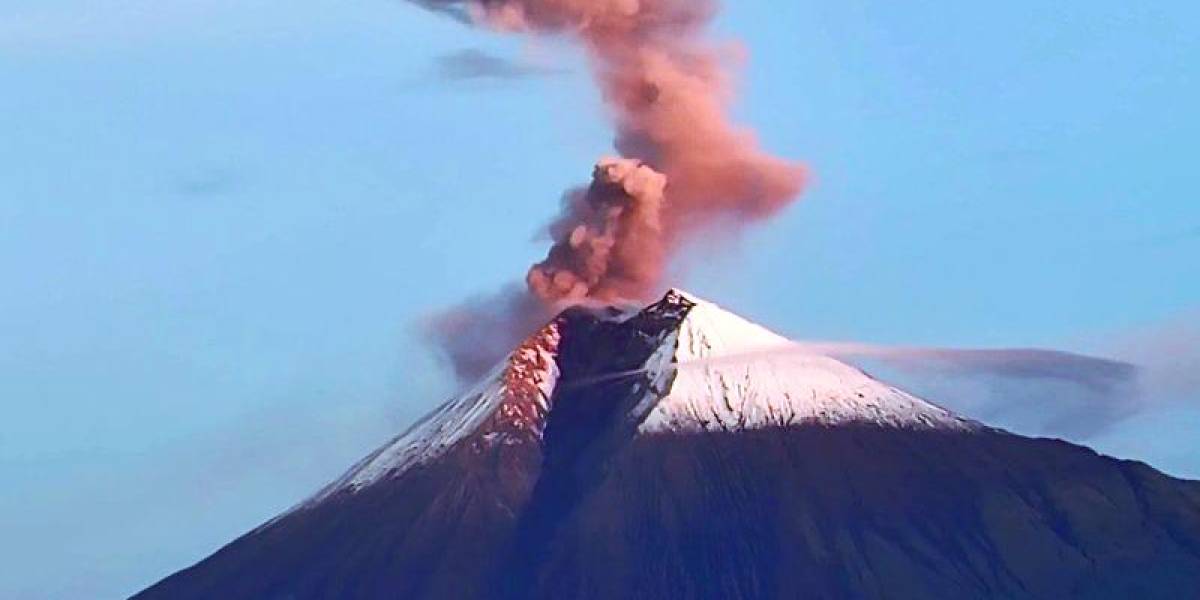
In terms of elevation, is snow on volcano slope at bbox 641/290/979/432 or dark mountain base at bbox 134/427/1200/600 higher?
snow on volcano slope at bbox 641/290/979/432

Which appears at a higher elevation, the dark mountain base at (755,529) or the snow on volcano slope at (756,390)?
the snow on volcano slope at (756,390)

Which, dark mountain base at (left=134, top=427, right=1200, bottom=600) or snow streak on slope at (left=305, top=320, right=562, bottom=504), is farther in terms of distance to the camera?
snow streak on slope at (left=305, top=320, right=562, bottom=504)

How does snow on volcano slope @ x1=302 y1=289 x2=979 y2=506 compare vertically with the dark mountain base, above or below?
above

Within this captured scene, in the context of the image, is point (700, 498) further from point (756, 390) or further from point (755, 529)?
point (756, 390)

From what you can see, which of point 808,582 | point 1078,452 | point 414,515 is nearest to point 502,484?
point 414,515

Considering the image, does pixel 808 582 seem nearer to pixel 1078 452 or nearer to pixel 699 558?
pixel 699 558
